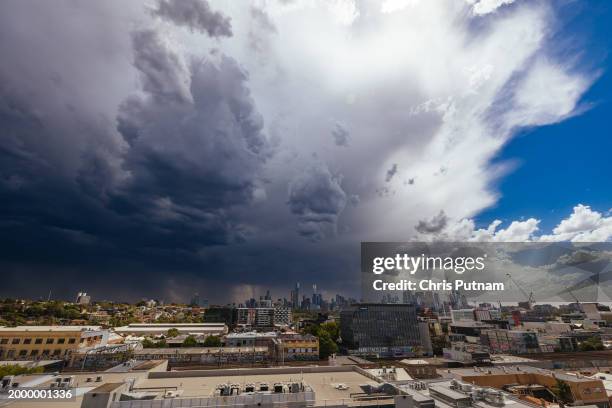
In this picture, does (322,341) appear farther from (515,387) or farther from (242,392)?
(242,392)

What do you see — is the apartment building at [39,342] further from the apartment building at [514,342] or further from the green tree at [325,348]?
the apartment building at [514,342]

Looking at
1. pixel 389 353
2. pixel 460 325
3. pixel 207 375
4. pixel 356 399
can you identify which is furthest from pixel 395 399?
pixel 460 325

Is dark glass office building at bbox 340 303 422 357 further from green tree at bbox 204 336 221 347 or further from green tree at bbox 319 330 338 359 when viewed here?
green tree at bbox 204 336 221 347

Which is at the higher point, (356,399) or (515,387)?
(356,399)

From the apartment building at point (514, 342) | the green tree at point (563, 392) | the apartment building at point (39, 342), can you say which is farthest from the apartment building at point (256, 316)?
the green tree at point (563, 392)

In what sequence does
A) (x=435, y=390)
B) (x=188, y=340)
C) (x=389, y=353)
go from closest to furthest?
(x=435, y=390) < (x=188, y=340) < (x=389, y=353)

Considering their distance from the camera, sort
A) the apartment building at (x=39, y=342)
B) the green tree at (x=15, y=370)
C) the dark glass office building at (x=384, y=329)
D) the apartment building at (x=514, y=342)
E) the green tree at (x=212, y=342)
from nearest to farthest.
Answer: the green tree at (x=15, y=370)
the apartment building at (x=39, y=342)
the green tree at (x=212, y=342)
the apartment building at (x=514, y=342)
the dark glass office building at (x=384, y=329)
